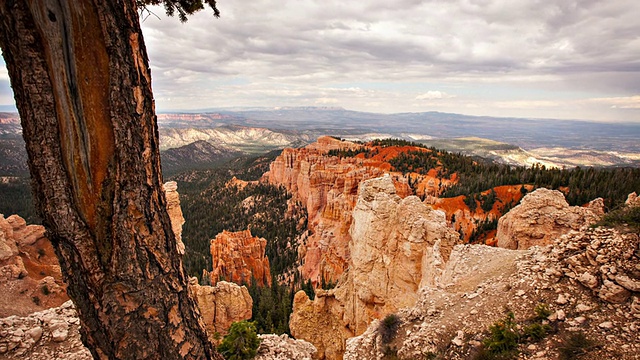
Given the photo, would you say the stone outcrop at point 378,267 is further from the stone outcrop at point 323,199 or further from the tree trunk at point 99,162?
the stone outcrop at point 323,199

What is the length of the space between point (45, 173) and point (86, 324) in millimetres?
1754

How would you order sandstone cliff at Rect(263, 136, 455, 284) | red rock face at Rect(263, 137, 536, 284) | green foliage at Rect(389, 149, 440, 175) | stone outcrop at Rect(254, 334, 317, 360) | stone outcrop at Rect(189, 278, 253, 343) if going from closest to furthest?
stone outcrop at Rect(254, 334, 317, 360), stone outcrop at Rect(189, 278, 253, 343), red rock face at Rect(263, 137, 536, 284), sandstone cliff at Rect(263, 136, 455, 284), green foliage at Rect(389, 149, 440, 175)

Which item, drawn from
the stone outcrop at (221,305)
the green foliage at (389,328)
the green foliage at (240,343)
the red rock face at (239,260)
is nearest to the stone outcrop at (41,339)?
the green foliage at (240,343)

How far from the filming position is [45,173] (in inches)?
120

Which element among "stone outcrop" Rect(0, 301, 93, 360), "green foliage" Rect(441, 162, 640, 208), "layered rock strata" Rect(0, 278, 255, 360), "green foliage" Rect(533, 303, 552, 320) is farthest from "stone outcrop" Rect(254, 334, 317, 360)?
"green foliage" Rect(441, 162, 640, 208)

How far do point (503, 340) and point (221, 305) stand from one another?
54.9 feet

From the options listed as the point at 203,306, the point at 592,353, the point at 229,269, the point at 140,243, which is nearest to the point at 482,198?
the point at 229,269

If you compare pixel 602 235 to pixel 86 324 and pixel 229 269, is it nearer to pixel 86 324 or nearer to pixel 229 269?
pixel 86 324

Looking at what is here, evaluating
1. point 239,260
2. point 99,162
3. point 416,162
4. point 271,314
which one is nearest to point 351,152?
point 416,162

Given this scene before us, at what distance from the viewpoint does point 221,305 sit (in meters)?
18.7

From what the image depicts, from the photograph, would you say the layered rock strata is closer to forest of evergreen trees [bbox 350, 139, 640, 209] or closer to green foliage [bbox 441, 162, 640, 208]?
forest of evergreen trees [bbox 350, 139, 640, 209]

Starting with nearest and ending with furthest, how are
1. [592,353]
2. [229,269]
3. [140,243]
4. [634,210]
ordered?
[140,243] → [592,353] → [634,210] → [229,269]

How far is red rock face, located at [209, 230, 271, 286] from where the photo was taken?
3503cm

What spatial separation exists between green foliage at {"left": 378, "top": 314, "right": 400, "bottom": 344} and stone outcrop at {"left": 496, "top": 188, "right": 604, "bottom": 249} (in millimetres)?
8575
